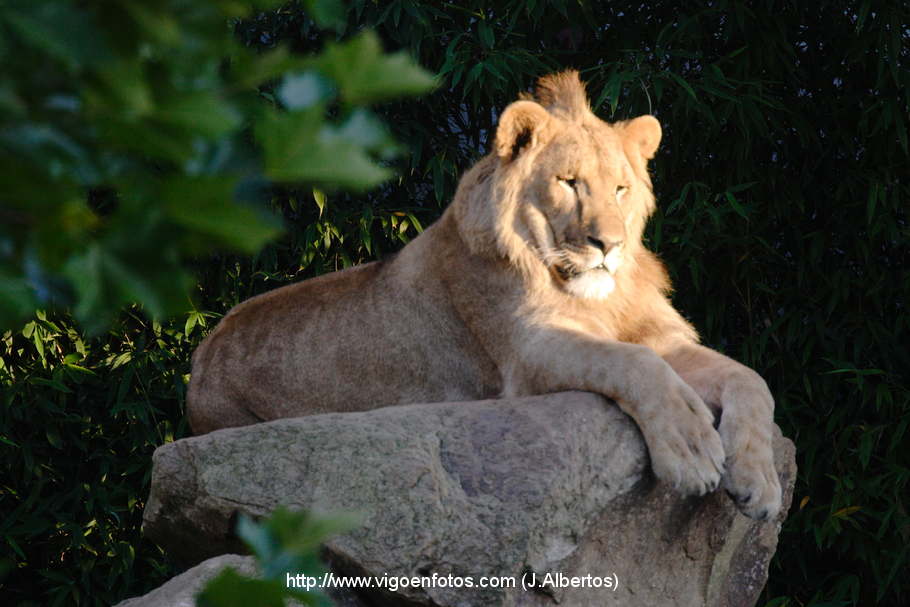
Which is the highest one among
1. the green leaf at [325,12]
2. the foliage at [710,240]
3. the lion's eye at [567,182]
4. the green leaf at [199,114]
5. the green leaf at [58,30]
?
the green leaf at [58,30]

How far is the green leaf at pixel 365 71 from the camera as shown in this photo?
584 millimetres

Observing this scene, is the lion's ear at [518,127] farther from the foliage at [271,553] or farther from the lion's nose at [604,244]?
the foliage at [271,553]

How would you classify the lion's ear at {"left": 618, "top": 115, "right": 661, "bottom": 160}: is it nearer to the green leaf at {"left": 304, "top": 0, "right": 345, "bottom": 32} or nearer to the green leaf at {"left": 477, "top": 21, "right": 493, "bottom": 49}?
the green leaf at {"left": 477, "top": 21, "right": 493, "bottom": 49}

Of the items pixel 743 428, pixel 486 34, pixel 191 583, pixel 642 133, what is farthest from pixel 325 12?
pixel 486 34

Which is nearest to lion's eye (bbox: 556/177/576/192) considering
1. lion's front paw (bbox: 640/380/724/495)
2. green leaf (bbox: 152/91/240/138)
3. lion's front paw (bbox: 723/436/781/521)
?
lion's front paw (bbox: 640/380/724/495)

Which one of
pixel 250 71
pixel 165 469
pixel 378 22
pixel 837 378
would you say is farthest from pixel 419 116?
pixel 250 71

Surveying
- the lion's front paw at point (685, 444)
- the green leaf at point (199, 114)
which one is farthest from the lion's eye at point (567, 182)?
the green leaf at point (199, 114)

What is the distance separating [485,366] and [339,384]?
56cm

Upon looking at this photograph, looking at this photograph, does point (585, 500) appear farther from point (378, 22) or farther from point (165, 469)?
point (378, 22)

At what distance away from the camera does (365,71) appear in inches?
23.2

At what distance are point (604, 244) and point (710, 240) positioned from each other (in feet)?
6.67

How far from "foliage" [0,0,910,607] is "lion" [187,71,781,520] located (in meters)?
1.20

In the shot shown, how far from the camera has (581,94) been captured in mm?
3662

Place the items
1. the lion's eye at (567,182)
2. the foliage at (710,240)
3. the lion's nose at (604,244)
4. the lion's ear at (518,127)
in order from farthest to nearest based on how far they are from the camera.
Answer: the foliage at (710,240) → the lion's ear at (518,127) → the lion's eye at (567,182) → the lion's nose at (604,244)
